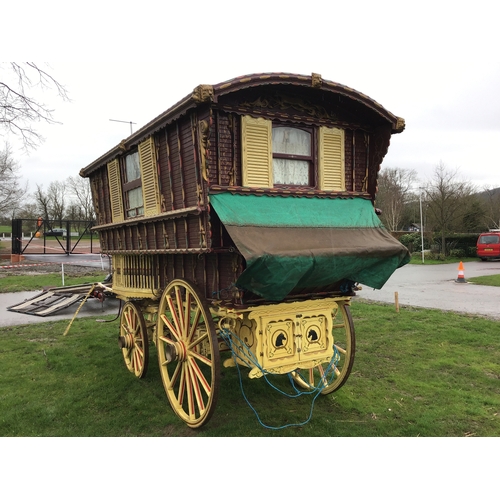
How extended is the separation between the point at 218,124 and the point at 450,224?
30.2 m

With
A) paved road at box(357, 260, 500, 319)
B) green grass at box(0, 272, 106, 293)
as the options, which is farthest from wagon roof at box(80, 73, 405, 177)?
green grass at box(0, 272, 106, 293)

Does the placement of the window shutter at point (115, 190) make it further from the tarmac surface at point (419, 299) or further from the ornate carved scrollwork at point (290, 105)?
the tarmac surface at point (419, 299)

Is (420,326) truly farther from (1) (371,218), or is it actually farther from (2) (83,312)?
(2) (83,312)

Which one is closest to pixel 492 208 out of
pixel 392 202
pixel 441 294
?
pixel 392 202

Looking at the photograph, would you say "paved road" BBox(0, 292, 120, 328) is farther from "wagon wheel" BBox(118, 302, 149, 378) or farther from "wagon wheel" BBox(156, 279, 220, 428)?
"wagon wheel" BBox(156, 279, 220, 428)

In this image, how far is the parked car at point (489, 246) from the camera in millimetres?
26359

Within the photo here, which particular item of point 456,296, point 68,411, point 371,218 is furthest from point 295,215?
point 456,296

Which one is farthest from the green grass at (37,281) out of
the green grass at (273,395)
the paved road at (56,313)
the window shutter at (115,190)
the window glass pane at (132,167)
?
the window glass pane at (132,167)

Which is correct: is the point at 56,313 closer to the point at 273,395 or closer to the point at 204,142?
the point at 273,395

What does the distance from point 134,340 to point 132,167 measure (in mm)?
2667

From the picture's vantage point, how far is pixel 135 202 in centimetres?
630

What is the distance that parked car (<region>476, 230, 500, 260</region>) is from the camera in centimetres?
2636

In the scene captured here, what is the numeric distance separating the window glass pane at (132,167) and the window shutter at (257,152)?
2.19 meters

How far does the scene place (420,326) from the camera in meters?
9.55
